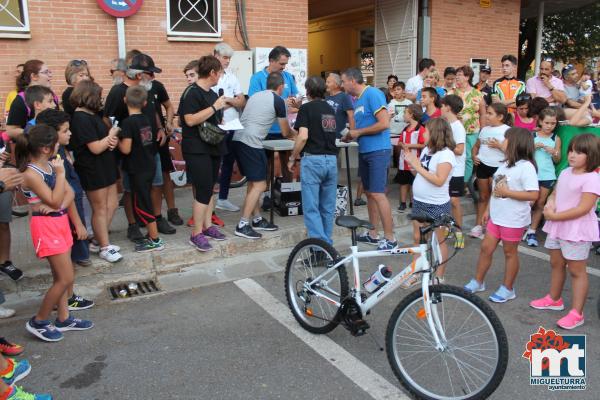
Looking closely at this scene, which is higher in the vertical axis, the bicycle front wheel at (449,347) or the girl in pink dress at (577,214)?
the girl in pink dress at (577,214)

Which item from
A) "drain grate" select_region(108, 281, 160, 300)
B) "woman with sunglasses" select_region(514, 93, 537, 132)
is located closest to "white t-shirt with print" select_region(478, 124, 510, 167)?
"woman with sunglasses" select_region(514, 93, 537, 132)

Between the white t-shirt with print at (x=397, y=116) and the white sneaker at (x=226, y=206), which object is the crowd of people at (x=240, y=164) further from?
the white t-shirt with print at (x=397, y=116)

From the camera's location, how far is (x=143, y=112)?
5.52 m

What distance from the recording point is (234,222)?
21.4 feet

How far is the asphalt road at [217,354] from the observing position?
10.8 feet

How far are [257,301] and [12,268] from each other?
86.8 inches

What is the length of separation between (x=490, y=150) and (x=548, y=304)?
2.52 meters

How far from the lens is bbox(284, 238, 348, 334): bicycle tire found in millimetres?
3795

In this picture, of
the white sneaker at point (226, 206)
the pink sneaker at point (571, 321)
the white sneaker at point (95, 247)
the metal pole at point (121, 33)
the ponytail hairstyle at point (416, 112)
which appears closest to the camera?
the pink sneaker at point (571, 321)

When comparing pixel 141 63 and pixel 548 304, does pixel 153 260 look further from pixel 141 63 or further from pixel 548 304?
pixel 548 304

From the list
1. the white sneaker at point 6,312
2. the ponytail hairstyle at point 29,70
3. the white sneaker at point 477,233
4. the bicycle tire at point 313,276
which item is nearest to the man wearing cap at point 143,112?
the ponytail hairstyle at point 29,70

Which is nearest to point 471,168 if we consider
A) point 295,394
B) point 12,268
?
point 295,394

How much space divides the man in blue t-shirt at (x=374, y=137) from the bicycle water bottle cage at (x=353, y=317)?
2203mm

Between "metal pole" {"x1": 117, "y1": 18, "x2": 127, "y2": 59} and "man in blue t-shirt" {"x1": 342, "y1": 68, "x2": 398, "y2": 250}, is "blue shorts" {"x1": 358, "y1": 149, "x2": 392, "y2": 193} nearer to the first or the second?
"man in blue t-shirt" {"x1": 342, "y1": 68, "x2": 398, "y2": 250}
